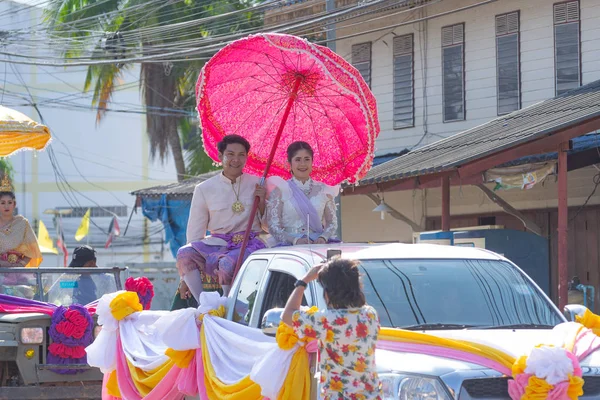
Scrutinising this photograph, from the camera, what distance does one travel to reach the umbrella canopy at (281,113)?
28.4 feet

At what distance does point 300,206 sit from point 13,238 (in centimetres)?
461

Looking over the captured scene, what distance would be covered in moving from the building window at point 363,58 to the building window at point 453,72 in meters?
2.14

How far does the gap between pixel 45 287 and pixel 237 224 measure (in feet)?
9.27

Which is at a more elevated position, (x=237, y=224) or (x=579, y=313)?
(x=237, y=224)

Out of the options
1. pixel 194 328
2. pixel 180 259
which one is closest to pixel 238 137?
pixel 180 259

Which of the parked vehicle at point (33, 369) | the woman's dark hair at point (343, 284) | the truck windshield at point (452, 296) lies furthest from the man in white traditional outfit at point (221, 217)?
the woman's dark hair at point (343, 284)

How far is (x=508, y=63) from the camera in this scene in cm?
1805

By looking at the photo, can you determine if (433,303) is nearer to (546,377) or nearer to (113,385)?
(546,377)

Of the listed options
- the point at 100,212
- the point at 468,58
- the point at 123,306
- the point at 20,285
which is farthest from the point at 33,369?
the point at 100,212

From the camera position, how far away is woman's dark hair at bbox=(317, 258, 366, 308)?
5109mm

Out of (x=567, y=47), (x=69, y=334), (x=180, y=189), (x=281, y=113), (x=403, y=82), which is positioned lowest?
(x=69, y=334)

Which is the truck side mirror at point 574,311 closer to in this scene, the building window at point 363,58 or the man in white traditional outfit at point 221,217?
the man in white traditional outfit at point 221,217

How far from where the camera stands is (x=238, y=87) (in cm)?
898

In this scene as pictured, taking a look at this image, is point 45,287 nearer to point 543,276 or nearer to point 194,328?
point 194,328
